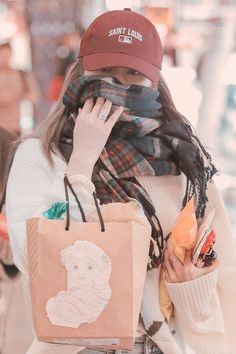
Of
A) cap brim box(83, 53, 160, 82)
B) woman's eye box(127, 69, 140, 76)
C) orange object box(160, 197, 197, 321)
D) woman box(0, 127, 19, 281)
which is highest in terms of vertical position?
cap brim box(83, 53, 160, 82)

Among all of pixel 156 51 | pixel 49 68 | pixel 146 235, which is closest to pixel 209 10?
pixel 49 68

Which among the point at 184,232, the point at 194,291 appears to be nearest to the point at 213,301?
the point at 194,291

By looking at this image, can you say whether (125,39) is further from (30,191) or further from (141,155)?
(30,191)

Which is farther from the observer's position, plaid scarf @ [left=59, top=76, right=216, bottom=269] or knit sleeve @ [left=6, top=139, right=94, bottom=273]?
plaid scarf @ [left=59, top=76, right=216, bottom=269]

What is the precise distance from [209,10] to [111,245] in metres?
5.31

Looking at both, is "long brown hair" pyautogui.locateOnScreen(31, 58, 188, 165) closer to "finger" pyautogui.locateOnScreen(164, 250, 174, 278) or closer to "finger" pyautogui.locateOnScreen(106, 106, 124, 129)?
"finger" pyautogui.locateOnScreen(106, 106, 124, 129)

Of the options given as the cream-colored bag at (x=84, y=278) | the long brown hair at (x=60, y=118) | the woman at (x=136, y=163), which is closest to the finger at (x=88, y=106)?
the woman at (x=136, y=163)

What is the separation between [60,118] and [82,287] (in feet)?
1.61

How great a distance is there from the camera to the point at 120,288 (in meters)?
1.23

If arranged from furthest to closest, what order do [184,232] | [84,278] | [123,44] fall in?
[123,44]
[184,232]
[84,278]

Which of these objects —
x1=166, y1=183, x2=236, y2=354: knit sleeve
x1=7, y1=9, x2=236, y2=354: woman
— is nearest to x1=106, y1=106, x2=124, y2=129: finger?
x1=7, y1=9, x2=236, y2=354: woman

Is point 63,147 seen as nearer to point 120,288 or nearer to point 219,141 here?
point 120,288

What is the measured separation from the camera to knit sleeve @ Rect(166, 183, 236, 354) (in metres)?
1.40

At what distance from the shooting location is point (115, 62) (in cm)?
145
